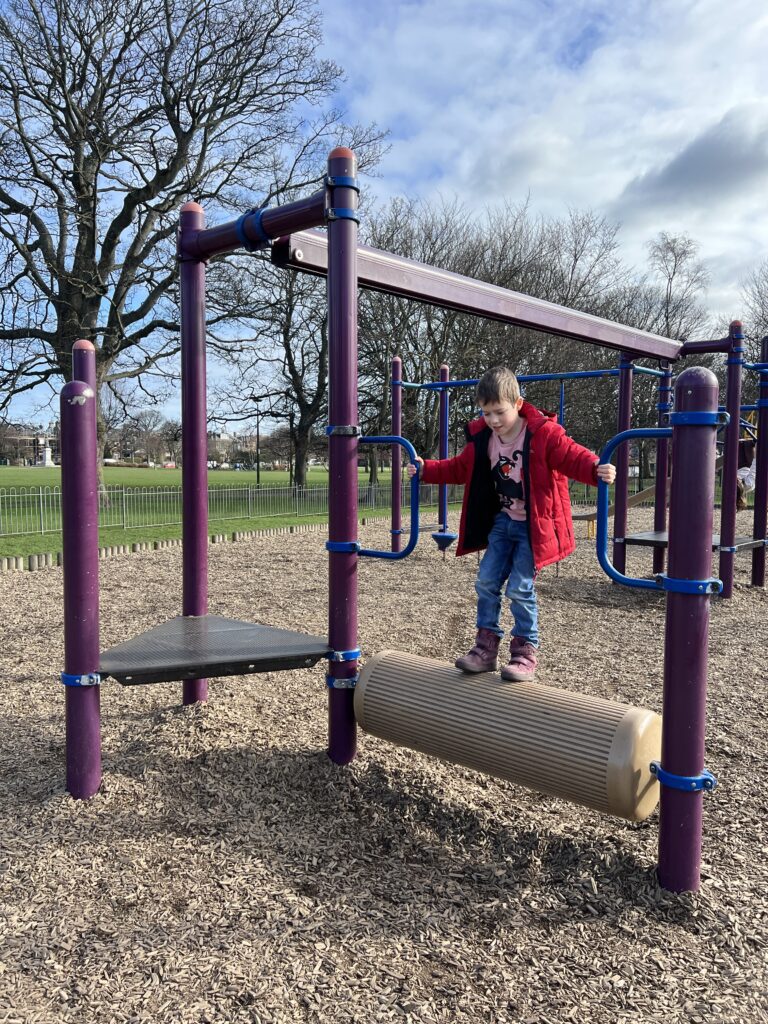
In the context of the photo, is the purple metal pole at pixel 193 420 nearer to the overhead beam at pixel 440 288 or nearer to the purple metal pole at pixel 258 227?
the purple metal pole at pixel 258 227

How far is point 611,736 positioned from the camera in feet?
7.38

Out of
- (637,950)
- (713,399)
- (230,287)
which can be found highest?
(230,287)

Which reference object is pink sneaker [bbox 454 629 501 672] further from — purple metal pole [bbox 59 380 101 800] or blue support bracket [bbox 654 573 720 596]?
purple metal pole [bbox 59 380 101 800]

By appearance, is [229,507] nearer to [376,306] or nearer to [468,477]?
[376,306]

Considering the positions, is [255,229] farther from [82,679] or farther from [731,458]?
[731,458]

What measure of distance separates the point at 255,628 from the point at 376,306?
18.7 metres

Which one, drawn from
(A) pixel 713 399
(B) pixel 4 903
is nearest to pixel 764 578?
(A) pixel 713 399

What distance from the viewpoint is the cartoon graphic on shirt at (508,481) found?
279 cm

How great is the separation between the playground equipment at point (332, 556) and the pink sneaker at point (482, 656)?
0.21 m

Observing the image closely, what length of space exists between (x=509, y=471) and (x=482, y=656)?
2.34 ft

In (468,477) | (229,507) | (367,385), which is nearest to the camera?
(468,477)

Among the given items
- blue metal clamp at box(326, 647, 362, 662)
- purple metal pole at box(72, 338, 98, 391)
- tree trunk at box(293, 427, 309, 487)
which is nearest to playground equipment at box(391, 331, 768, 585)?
blue metal clamp at box(326, 647, 362, 662)

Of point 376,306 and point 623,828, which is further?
point 376,306

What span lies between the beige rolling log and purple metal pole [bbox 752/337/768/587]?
5576 millimetres
